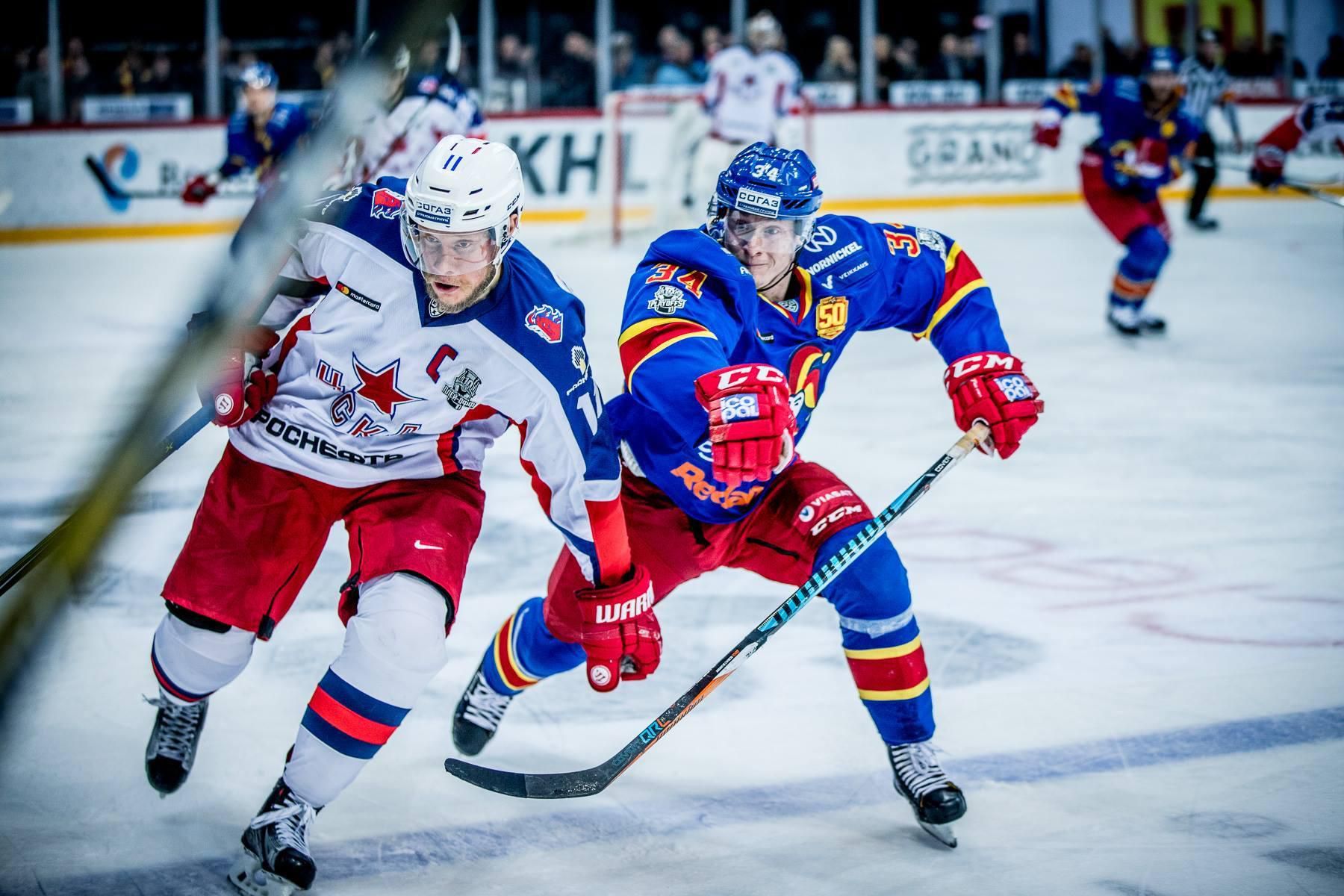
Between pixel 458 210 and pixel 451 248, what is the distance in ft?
0.22

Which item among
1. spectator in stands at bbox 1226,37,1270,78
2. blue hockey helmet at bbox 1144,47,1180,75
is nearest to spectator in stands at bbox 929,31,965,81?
spectator in stands at bbox 1226,37,1270,78

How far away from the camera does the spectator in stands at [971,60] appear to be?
12.2 m

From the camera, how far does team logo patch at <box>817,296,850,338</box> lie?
2.57m

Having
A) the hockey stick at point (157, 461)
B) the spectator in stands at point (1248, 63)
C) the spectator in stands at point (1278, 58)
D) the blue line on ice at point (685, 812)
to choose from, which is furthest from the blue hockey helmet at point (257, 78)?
the spectator in stands at point (1278, 58)

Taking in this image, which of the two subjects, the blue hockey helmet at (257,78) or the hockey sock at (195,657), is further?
the blue hockey helmet at (257,78)

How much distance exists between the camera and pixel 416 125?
6.92 meters

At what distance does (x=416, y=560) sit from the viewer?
229 centimetres

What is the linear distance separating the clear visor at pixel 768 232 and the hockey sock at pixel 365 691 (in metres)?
0.83

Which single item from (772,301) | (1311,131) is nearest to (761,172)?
(772,301)

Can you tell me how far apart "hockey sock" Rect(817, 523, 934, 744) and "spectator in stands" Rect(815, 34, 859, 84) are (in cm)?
1000

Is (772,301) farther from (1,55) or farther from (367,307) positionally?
(1,55)

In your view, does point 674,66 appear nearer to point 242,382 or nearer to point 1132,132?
point 1132,132

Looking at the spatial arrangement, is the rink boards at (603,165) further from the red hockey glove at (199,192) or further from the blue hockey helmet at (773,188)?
the blue hockey helmet at (773,188)

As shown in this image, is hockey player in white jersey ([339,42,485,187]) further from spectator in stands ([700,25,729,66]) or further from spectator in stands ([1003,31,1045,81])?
spectator in stands ([1003,31,1045,81])
